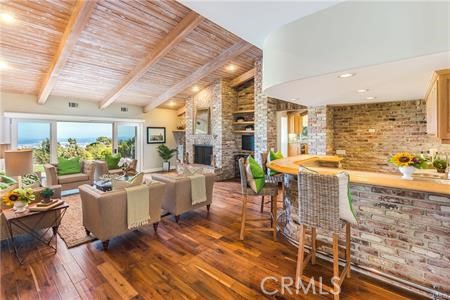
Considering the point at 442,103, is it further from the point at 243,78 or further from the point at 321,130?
the point at 243,78

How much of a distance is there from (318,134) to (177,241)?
3951 mm

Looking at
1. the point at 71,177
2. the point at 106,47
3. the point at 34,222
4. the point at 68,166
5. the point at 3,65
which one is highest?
the point at 106,47

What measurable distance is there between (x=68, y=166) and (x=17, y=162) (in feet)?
9.62

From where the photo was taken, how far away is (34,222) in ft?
10.2

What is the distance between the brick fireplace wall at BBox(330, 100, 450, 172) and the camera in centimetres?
448

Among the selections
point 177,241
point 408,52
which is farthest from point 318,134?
point 177,241

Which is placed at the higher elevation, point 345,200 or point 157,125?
point 157,125

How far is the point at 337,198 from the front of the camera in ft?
6.68

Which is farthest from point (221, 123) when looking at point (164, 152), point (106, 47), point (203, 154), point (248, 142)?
point (106, 47)

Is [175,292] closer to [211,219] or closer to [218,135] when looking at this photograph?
[211,219]

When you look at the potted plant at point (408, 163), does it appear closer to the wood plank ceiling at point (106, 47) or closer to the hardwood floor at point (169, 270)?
the hardwood floor at point (169, 270)

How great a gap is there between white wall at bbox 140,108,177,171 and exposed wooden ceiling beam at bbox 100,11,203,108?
260 cm

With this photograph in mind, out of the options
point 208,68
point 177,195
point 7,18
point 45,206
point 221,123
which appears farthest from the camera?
point 221,123

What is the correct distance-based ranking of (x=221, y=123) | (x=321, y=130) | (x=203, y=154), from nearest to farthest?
1. (x=321, y=130)
2. (x=221, y=123)
3. (x=203, y=154)
